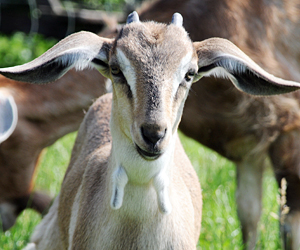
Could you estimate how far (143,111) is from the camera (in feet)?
7.86

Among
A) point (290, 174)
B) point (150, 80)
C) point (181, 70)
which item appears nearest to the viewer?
point (150, 80)

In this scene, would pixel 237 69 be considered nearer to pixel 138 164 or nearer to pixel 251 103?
pixel 138 164

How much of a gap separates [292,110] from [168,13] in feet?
4.40

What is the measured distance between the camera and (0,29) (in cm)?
913

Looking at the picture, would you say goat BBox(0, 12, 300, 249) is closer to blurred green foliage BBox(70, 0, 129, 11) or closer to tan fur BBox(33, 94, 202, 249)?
tan fur BBox(33, 94, 202, 249)

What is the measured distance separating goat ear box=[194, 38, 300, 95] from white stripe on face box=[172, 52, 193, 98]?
0.17m

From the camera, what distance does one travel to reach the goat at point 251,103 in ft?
14.4

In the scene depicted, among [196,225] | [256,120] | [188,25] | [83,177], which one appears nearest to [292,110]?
[256,120]

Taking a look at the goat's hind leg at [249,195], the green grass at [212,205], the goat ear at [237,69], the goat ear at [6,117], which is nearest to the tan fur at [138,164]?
the goat ear at [237,69]

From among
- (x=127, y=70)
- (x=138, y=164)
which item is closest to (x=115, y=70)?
(x=127, y=70)

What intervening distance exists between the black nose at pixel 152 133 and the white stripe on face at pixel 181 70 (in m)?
0.26

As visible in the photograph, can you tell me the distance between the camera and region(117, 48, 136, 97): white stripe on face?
2510 mm

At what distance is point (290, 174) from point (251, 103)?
0.66m

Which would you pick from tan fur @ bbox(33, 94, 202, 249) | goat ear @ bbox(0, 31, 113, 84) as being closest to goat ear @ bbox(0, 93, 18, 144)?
tan fur @ bbox(33, 94, 202, 249)
